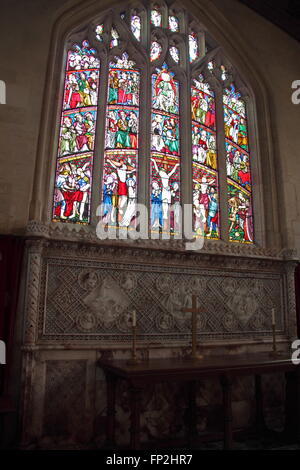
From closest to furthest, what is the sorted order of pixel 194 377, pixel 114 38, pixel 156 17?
pixel 194 377 < pixel 114 38 < pixel 156 17

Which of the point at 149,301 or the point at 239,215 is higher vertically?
the point at 239,215

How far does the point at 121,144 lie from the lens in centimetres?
606

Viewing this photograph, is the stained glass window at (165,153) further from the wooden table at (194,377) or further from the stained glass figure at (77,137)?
the wooden table at (194,377)

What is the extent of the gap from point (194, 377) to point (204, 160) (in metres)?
3.80

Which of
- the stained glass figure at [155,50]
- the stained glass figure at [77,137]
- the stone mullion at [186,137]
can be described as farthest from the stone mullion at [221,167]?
the stained glass figure at [77,137]

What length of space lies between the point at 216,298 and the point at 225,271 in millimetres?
439

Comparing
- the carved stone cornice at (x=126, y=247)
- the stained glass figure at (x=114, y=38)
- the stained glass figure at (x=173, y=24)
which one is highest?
the stained glass figure at (x=173, y=24)

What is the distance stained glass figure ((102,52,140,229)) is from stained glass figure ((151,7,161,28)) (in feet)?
3.23

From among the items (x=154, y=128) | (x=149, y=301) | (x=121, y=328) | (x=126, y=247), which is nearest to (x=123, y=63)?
(x=154, y=128)

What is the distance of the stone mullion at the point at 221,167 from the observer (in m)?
6.40

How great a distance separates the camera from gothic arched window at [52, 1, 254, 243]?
575cm

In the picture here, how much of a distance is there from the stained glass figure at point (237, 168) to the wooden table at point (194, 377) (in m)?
2.23

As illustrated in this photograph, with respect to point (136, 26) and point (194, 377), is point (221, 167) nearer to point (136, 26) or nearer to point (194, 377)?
point (136, 26)

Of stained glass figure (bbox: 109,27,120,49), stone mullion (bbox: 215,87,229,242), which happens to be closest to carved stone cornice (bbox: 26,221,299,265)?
stone mullion (bbox: 215,87,229,242)
